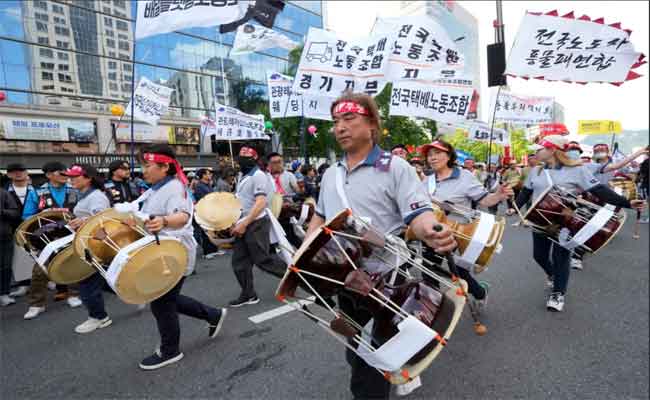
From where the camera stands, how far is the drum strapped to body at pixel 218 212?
3.95 metres

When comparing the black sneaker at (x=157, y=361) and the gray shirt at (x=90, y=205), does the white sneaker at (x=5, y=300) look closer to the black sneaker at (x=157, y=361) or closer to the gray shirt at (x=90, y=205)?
the gray shirt at (x=90, y=205)

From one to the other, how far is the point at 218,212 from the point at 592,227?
12.4 ft

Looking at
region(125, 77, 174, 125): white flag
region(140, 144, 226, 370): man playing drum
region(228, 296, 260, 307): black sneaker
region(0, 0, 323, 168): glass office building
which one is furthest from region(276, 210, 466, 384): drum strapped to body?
region(0, 0, 323, 168): glass office building

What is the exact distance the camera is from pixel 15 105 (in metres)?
19.0

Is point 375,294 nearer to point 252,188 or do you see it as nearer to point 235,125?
point 252,188

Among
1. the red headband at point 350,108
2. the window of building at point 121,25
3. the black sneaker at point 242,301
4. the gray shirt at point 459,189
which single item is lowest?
the black sneaker at point 242,301

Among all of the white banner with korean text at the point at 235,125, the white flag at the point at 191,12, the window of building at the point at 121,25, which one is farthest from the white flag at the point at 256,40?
the window of building at the point at 121,25

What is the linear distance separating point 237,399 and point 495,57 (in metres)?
6.40

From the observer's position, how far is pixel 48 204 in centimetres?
455

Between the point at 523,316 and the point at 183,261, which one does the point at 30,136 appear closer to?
the point at 183,261

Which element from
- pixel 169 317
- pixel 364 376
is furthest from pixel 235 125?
pixel 364 376

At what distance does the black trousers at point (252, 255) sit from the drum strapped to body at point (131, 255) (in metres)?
1.41

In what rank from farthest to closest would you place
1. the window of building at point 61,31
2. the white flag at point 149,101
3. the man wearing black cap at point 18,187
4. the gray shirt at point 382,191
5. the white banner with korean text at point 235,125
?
the window of building at point 61,31 < the white banner with korean text at point 235,125 < the white flag at point 149,101 < the man wearing black cap at point 18,187 < the gray shirt at point 382,191

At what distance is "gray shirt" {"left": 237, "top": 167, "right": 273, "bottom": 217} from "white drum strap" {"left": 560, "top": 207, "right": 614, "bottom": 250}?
10.5 feet
